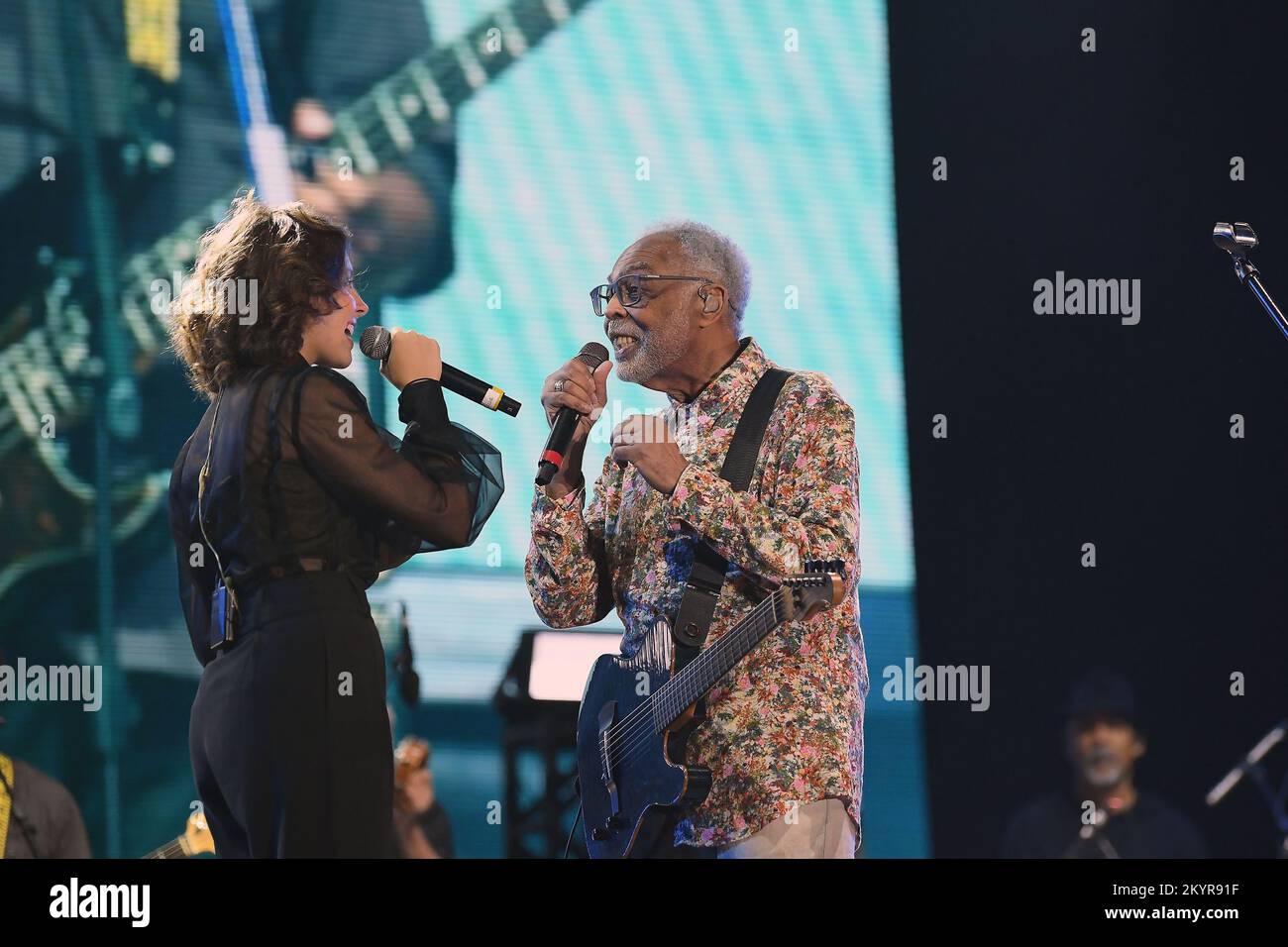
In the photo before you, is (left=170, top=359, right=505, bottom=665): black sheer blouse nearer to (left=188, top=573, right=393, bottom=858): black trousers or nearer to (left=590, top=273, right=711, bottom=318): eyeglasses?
(left=188, top=573, right=393, bottom=858): black trousers

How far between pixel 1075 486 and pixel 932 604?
2.05 feet

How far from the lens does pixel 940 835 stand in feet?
15.7

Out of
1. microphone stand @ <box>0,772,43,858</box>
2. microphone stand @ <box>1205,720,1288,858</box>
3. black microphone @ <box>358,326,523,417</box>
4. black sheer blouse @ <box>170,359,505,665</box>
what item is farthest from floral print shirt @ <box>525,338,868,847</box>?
microphone stand @ <box>1205,720,1288,858</box>

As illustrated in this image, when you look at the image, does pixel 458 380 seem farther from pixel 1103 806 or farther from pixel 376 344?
pixel 1103 806

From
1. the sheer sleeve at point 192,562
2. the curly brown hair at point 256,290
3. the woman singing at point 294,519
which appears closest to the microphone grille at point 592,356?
the woman singing at point 294,519

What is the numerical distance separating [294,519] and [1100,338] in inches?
133

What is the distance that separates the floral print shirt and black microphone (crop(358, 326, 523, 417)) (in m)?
0.23

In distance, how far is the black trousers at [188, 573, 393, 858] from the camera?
2283mm

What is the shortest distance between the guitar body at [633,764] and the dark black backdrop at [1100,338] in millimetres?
2372

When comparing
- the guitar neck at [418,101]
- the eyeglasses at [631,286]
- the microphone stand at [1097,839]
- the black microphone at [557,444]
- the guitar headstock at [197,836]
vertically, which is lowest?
the microphone stand at [1097,839]

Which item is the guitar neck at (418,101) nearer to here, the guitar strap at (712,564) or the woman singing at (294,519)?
the woman singing at (294,519)

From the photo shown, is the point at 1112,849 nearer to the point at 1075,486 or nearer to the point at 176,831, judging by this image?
the point at 1075,486

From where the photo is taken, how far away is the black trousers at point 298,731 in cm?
228

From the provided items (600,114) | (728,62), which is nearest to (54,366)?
(600,114)
